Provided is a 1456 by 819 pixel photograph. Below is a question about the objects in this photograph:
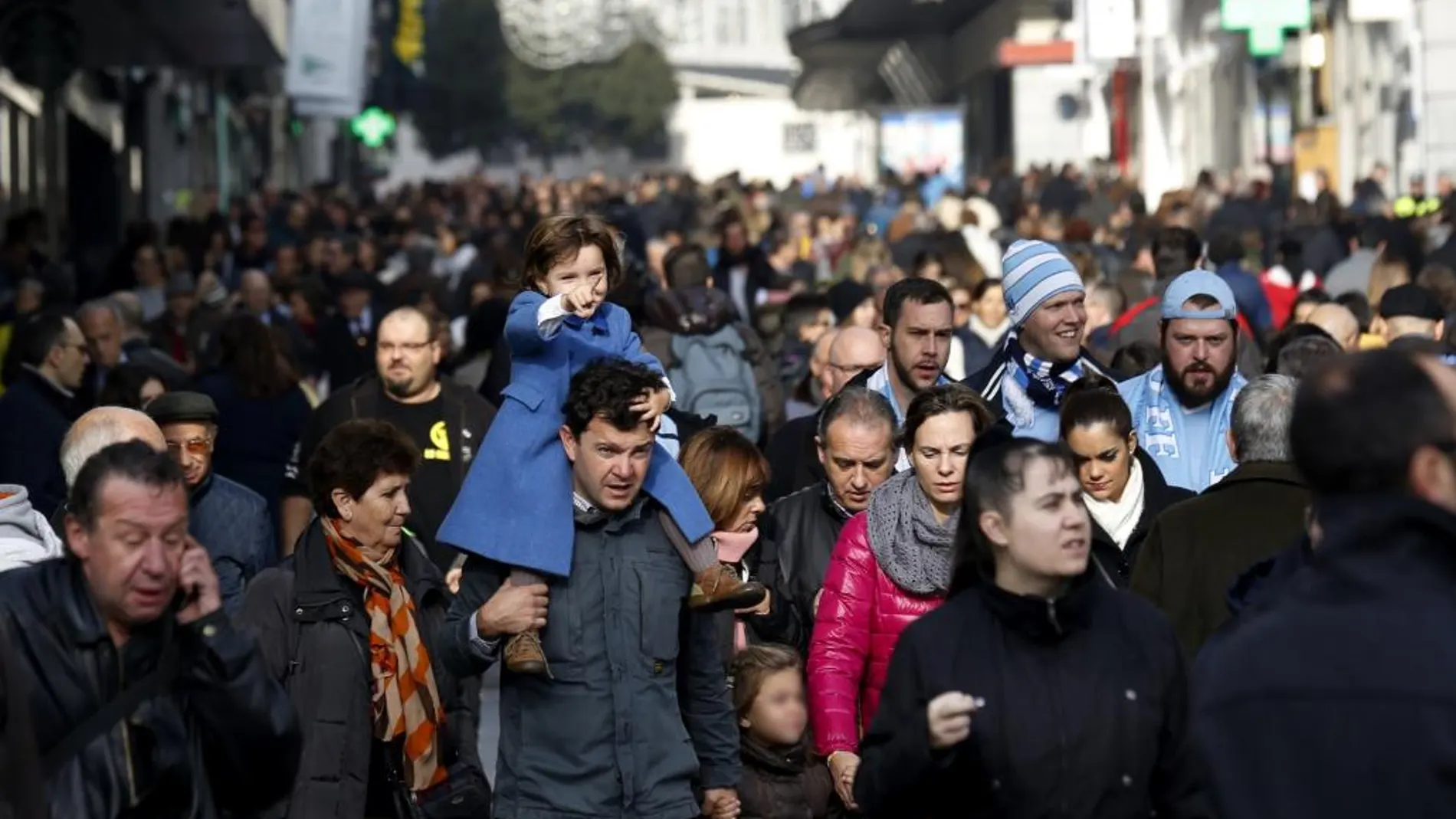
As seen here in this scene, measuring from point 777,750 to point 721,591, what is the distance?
111cm

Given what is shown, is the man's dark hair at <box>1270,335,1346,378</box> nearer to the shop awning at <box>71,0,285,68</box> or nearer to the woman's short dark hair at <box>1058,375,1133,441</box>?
the woman's short dark hair at <box>1058,375,1133,441</box>

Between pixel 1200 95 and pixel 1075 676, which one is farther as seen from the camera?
pixel 1200 95

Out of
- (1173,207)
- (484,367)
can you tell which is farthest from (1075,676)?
(1173,207)

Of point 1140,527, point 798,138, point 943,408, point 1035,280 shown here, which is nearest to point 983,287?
point 1035,280

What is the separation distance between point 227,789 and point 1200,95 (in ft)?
136

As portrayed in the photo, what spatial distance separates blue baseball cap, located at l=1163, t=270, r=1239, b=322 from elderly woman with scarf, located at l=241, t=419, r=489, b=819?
2541mm

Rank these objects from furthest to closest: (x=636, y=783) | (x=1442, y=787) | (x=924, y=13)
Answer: (x=924, y=13) → (x=636, y=783) → (x=1442, y=787)

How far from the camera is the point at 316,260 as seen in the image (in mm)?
23938

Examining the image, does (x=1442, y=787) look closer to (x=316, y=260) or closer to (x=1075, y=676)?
(x=1075, y=676)

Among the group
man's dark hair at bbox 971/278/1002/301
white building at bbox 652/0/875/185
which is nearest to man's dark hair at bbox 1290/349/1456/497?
man's dark hair at bbox 971/278/1002/301

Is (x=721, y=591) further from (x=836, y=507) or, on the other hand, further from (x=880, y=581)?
(x=836, y=507)

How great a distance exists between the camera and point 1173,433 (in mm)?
8906

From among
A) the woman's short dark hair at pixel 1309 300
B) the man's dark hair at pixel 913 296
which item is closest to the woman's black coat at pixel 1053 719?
the man's dark hair at pixel 913 296

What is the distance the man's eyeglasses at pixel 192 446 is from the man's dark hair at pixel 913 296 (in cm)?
214
